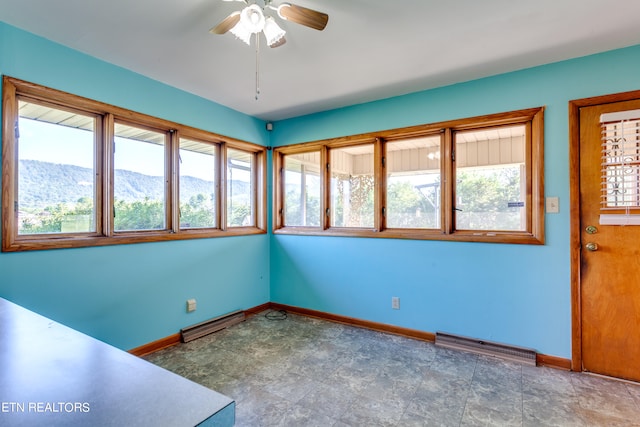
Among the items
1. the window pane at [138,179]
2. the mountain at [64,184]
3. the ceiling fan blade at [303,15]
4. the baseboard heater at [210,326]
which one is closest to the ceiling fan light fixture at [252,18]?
the ceiling fan blade at [303,15]

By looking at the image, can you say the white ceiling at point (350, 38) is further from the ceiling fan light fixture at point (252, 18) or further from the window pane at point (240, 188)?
the window pane at point (240, 188)

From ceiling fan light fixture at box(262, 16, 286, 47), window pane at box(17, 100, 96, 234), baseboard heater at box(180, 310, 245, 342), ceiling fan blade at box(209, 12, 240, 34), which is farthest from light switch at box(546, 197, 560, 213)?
window pane at box(17, 100, 96, 234)

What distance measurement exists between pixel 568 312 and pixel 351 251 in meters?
1.92

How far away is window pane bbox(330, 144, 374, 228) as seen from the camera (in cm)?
335

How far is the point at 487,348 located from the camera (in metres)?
2.57

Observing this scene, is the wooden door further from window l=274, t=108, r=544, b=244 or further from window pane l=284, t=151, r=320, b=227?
window pane l=284, t=151, r=320, b=227

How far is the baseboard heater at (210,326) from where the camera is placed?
9.38 feet

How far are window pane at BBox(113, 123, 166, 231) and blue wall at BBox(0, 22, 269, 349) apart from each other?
0.23 meters

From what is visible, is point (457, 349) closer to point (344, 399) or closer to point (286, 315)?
point (344, 399)

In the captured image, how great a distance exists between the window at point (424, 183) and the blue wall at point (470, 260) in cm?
10

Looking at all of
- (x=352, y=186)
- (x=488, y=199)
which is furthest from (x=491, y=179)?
(x=352, y=186)

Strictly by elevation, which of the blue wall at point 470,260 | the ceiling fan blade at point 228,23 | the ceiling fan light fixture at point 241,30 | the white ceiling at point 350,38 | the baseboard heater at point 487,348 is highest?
the white ceiling at point 350,38

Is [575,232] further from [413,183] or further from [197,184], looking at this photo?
[197,184]

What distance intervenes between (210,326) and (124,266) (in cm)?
105
